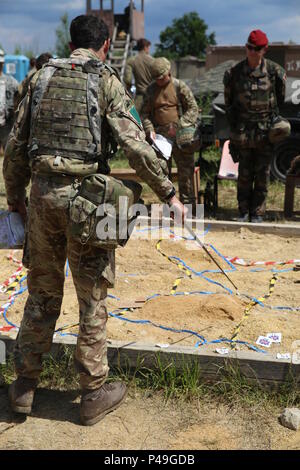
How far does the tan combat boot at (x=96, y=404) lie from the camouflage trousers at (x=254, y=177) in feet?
15.2

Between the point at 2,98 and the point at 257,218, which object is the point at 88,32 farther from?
the point at 2,98

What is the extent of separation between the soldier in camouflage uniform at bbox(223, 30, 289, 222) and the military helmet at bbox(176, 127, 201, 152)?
463mm

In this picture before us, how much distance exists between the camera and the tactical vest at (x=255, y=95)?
716 centimetres

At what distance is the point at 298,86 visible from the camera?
954 cm

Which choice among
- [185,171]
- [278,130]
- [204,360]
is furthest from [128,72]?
[204,360]

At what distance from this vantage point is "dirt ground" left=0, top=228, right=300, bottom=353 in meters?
4.20

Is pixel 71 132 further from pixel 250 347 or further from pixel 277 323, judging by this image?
pixel 277 323

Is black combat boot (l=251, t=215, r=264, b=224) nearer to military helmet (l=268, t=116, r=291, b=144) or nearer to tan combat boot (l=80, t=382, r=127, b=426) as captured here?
military helmet (l=268, t=116, r=291, b=144)

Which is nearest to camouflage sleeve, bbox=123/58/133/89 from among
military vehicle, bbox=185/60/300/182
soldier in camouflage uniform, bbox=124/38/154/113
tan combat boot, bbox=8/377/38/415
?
soldier in camouflage uniform, bbox=124/38/154/113

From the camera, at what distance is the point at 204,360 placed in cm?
360

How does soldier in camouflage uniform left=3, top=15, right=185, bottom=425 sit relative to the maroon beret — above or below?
below

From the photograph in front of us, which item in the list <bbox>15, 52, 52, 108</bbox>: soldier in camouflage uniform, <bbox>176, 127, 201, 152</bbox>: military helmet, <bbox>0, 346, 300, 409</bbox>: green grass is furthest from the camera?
<bbox>176, 127, 201, 152</bbox>: military helmet

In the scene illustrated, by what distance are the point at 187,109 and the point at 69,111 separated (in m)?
4.99

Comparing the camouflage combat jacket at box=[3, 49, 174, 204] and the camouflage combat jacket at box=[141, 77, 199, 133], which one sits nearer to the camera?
the camouflage combat jacket at box=[3, 49, 174, 204]
